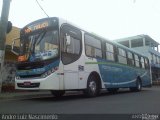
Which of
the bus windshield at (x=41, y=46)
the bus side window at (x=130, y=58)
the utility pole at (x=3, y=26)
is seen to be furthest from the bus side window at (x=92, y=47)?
the bus side window at (x=130, y=58)

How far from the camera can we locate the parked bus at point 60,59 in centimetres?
985

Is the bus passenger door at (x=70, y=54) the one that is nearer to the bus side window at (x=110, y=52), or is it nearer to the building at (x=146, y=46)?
the bus side window at (x=110, y=52)

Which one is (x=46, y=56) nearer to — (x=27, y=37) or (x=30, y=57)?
(x=30, y=57)

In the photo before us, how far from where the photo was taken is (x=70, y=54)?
10562mm

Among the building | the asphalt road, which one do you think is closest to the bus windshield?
the asphalt road

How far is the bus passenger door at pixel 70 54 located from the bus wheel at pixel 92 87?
0.98 metres

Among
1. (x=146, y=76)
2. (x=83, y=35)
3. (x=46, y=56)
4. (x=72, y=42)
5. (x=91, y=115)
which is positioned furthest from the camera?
(x=146, y=76)

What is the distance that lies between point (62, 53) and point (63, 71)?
0.69 meters

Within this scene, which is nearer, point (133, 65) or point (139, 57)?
point (133, 65)

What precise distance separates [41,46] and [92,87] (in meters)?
3.18

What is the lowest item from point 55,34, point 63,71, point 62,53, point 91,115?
point 91,115

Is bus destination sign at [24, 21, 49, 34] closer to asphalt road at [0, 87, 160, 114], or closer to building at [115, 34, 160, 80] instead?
asphalt road at [0, 87, 160, 114]

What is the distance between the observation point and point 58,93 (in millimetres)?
12516

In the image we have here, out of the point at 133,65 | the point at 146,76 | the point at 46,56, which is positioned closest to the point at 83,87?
the point at 46,56
